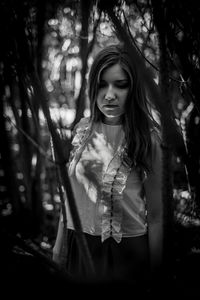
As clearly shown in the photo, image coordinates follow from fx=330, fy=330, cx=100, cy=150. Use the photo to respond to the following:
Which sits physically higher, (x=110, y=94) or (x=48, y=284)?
(x=110, y=94)

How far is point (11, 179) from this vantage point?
61.6 inches

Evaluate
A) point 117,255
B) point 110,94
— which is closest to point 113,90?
point 110,94

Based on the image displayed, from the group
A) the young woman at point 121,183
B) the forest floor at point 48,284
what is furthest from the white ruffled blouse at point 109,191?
the forest floor at point 48,284

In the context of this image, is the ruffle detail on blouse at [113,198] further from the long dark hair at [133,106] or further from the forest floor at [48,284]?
the forest floor at [48,284]

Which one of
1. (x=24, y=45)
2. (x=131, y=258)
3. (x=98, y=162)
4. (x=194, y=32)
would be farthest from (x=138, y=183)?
(x=24, y=45)

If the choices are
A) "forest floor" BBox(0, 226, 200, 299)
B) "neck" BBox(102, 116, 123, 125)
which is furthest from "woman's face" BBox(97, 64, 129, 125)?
"forest floor" BBox(0, 226, 200, 299)

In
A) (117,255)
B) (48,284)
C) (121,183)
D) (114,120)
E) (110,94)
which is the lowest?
(117,255)

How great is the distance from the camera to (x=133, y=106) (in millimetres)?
1618

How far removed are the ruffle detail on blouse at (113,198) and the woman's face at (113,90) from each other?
0.27 meters

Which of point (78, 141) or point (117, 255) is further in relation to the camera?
point (78, 141)

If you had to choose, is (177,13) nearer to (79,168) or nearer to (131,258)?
(79,168)

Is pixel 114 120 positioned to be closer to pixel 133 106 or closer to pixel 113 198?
pixel 133 106

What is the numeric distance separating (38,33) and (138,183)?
1.12 meters

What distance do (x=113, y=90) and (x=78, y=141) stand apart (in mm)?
358
